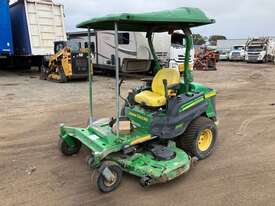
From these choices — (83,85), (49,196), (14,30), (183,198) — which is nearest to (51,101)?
(83,85)

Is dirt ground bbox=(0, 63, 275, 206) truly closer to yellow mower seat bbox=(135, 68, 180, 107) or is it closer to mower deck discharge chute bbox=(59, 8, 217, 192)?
mower deck discharge chute bbox=(59, 8, 217, 192)

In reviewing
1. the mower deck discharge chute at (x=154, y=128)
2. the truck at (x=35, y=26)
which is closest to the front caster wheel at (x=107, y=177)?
the mower deck discharge chute at (x=154, y=128)

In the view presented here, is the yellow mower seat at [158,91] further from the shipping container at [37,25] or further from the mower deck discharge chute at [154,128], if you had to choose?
the shipping container at [37,25]

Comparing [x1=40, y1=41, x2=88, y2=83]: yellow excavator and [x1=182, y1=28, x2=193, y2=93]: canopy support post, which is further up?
[x1=182, y1=28, x2=193, y2=93]: canopy support post

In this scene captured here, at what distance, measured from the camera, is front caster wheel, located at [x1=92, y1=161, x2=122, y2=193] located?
3.57 meters

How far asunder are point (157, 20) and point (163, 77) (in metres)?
1.16

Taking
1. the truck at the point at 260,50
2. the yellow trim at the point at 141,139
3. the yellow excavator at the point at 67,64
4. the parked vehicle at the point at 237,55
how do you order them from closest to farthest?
the yellow trim at the point at 141,139
the yellow excavator at the point at 67,64
the truck at the point at 260,50
the parked vehicle at the point at 237,55

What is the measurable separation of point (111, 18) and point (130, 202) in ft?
6.60

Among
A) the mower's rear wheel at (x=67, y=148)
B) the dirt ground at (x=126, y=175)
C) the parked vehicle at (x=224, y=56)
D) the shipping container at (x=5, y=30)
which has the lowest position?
the parked vehicle at (x=224, y=56)

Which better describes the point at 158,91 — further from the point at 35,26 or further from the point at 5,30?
the point at 5,30

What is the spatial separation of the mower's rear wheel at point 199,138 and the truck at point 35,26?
11418 mm

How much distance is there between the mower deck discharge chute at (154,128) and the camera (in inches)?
146

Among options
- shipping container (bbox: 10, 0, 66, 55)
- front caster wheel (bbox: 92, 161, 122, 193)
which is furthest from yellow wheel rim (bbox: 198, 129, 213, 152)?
shipping container (bbox: 10, 0, 66, 55)

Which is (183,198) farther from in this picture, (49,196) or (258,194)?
(49,196)
